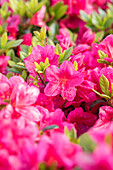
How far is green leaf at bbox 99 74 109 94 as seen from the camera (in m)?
0.77

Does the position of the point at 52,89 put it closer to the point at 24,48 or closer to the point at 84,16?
the point at 24,48

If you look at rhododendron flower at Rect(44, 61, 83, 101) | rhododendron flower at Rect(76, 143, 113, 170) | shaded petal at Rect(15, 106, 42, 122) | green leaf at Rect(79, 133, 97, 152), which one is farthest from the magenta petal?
rhododendron flower at Rect(76, 143, 113, 170)

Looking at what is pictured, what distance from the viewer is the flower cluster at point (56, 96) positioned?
1.59 feet

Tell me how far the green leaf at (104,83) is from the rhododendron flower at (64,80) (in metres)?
0.07

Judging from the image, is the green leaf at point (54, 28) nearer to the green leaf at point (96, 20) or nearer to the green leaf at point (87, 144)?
the green leaf at point (96, 20)

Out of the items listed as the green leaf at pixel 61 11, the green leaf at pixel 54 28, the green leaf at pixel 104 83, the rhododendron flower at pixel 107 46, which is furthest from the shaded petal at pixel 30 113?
the green leaf at pixel 61 11

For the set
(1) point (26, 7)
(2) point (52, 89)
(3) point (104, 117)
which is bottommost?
(3) point (104, 117)

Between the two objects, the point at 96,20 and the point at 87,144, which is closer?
the point at 87,144

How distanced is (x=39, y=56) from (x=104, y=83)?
0.24 meters

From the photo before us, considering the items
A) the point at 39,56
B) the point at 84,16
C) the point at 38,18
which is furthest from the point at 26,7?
the point at 39,56

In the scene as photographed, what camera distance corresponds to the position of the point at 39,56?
0.83 meters

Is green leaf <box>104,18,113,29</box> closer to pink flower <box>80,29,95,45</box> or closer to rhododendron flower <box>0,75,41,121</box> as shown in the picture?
pink flower <box>80,29,95,45</box>

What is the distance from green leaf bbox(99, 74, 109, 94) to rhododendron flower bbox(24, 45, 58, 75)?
165 millimetres

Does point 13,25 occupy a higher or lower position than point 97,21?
higher
